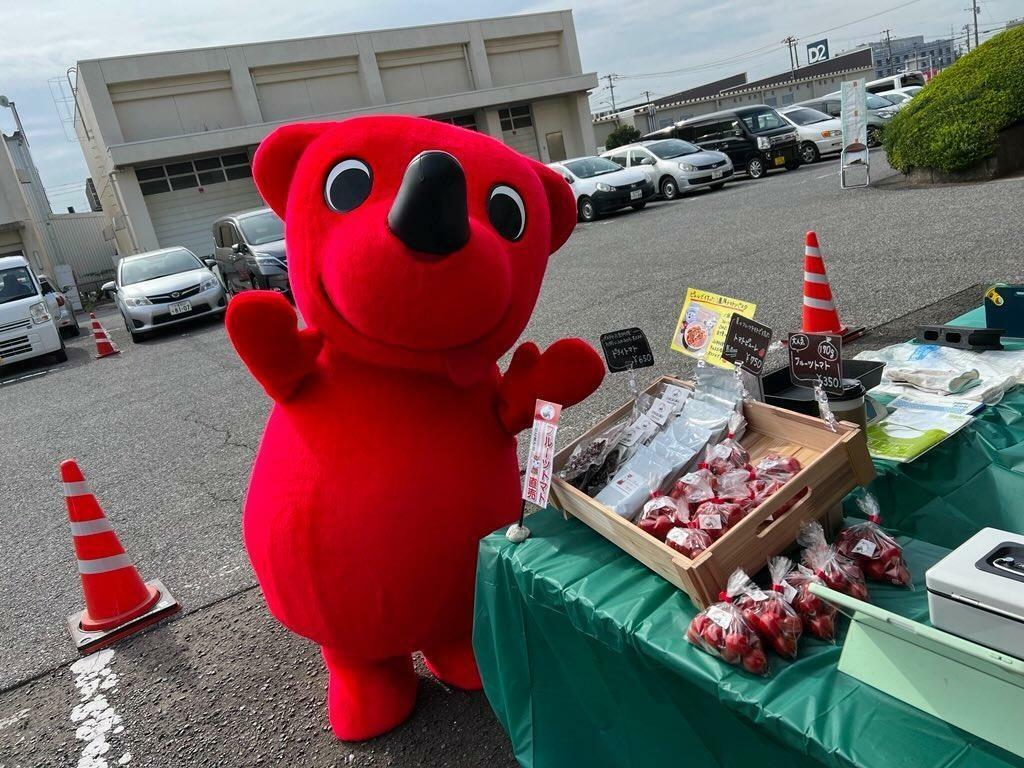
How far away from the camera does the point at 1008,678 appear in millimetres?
1133

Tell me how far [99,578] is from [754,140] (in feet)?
58.3

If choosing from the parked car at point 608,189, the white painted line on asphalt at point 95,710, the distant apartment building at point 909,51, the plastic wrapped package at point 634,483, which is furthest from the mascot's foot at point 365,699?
the distant apartment building at point 909,51

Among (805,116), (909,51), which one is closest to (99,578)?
(805,116)

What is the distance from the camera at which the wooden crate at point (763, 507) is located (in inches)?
60.1

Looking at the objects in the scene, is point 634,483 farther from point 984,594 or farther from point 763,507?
point 984,594

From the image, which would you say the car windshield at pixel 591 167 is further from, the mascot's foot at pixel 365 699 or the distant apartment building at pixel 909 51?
the distant apartment building at pixel 909 51

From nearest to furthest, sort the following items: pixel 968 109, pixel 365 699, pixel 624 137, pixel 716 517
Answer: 1. pixel 716 517
2. pixel 365 699
3. pixel 968 109
4. pixel 624 137

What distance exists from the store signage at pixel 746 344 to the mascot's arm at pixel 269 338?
1.22 metres

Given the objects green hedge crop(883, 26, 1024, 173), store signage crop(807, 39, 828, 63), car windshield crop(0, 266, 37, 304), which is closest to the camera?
green hedge crop(883, 26, 1024, 173)

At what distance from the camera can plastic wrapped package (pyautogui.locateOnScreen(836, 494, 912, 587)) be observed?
1.59 metres

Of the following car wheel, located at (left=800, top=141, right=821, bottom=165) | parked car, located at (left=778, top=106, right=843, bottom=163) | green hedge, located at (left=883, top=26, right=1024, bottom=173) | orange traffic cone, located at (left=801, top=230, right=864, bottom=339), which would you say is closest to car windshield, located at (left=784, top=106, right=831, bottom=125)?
parked car, located at (left=778, top=106, right=843, bottom=163)

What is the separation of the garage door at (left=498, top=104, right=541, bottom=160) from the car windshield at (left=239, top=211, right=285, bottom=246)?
1836 centimetres

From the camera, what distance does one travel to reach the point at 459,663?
2527 mm

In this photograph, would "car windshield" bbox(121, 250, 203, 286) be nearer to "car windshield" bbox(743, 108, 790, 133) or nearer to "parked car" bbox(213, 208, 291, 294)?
"parked car" bbox(213, 208, 291, 294)
